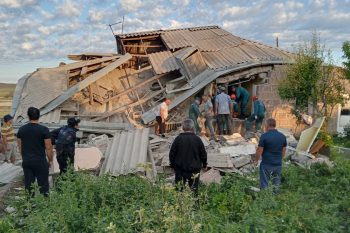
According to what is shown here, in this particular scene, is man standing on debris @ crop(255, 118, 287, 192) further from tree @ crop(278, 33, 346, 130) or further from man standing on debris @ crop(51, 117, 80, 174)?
tree @ crop(278, 33, 346, 130)

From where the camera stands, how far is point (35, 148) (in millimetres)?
6281

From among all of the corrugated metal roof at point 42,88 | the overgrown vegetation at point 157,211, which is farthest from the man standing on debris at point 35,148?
the corrugated metal roof at point 42,88

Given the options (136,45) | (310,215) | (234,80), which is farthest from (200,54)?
(310,215)

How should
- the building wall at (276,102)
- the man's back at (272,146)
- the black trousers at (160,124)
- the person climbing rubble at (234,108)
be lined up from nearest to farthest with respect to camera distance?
the man's back at (272,146) < the black trousers at (160,124) < the person climbing rubble at (234,108) < the building wall at (276,102)

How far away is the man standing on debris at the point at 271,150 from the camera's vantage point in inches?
278

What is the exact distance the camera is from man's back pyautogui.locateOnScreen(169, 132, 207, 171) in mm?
6527

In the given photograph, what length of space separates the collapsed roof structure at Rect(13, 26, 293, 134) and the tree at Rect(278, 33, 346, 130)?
70.7 inches

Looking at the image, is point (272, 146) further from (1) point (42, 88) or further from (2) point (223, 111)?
(1) point (42, 88)

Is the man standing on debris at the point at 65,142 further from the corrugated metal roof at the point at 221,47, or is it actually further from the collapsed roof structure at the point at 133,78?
the corrugated metal roof at the point at 221,47

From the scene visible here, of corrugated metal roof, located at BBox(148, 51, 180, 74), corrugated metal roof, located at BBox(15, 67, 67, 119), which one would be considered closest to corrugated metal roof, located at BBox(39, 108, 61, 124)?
corrugated metal roof, located at BBox(15, 67, 67, 119)

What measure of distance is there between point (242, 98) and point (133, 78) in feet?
15.3

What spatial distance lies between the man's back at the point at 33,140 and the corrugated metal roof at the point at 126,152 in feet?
7.62

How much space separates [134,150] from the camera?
9984mm

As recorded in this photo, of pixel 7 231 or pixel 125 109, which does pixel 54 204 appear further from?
pixel 125 109
